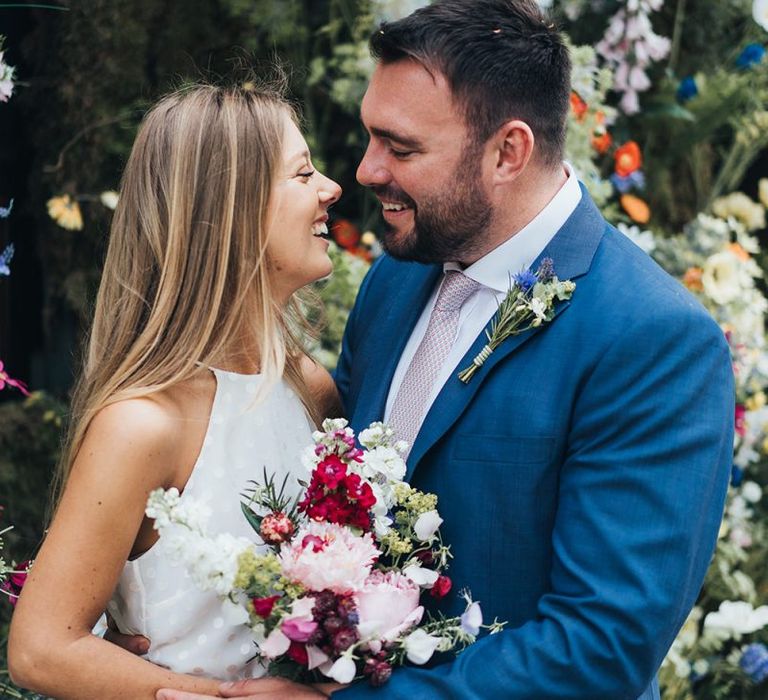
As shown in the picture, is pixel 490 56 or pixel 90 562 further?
pixel 490 56

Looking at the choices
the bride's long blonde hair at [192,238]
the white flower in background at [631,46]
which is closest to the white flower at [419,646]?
the bride's long blonde hair at [192,238]

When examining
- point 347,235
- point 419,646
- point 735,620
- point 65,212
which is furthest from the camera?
point 347,235

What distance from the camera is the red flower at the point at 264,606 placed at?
2084 mm

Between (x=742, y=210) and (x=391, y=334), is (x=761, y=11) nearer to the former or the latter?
(x=742, y=210)

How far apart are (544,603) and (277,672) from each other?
0.56 meters

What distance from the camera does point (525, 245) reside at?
104 inches

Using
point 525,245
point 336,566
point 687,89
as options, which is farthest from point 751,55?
point 336,566

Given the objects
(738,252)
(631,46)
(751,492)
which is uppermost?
(631,46)

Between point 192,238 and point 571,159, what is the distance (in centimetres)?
224

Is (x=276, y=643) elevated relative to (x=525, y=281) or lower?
lower

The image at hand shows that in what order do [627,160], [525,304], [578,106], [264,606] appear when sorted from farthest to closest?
1. [627,160]
2. [578,106]
3. [525,304]
4. [264,606]

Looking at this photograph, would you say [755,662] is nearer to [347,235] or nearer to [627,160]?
[627,160]

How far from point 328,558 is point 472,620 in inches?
13.0

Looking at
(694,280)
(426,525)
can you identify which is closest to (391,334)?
(426,525)
